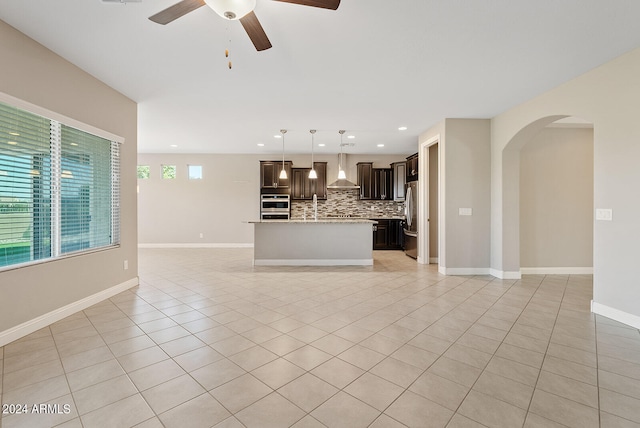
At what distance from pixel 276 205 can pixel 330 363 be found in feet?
20.8

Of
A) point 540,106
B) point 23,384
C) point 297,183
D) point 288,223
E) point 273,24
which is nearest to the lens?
point 23,384

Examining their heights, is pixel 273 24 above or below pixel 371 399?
above

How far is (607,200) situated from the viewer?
3051 millimetres

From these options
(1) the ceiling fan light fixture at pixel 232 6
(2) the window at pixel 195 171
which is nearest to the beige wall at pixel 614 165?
(1) the ceiling fan light fixture at pixel 232 6

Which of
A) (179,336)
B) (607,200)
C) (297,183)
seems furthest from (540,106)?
(297,183)

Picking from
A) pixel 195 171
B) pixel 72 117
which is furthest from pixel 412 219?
pixel 195 171

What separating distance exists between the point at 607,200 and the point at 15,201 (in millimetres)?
5937

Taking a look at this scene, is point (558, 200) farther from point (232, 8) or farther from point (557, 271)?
point (232, 8)

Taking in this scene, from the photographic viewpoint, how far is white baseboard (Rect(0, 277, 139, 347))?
2.46m

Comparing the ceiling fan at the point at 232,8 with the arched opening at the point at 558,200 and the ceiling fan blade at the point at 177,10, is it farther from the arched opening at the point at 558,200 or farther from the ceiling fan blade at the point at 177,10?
the arched opening at the point at 558,200

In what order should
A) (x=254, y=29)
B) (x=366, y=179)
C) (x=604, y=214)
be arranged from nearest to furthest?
(x=254, y=29), (x=604, y=214), (x=366, y=179)

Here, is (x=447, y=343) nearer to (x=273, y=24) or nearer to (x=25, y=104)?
(x=273, y=24)

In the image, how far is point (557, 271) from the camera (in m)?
4.95

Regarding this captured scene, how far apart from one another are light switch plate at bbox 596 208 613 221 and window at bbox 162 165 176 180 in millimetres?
9196
